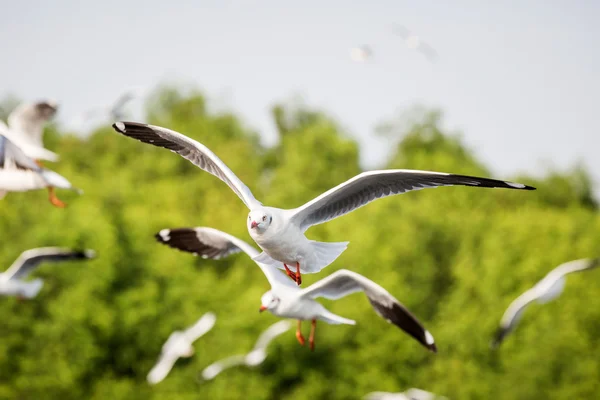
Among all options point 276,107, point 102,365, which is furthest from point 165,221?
point 276,107

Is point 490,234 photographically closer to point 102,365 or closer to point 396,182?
point 102,365

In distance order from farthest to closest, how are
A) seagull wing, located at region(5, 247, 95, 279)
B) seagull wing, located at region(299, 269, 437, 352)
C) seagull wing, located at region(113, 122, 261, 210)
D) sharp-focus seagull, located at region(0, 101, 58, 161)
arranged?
seagull wing, located at region(5, 247, 95, 279), sharp-focus seagull, located at region(0, 101, 58, 161), seagull wing, located at region(299, 269, 437, 352), seagull wing, located at region(113, 122, 261, 210)

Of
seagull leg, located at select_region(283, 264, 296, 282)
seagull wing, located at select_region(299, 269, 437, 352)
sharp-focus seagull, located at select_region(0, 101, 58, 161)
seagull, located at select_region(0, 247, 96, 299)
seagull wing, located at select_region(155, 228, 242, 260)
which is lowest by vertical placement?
seagull, located at select_region(0, 247, 96, 299)

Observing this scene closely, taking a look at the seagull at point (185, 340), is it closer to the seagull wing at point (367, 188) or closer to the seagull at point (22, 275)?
the seagull at point (22, 275)

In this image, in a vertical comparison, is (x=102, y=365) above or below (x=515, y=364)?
below

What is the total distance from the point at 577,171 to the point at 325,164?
1313 centimetres

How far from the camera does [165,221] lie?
36000 mm

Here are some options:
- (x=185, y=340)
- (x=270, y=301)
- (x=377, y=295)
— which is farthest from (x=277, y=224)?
(x=185, y=340)

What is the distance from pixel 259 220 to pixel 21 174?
3.78 metres

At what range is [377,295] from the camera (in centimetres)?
983

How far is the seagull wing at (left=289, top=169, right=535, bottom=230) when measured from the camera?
751 centimetres

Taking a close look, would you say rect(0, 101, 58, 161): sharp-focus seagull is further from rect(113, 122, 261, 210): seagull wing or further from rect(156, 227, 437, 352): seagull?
rect(113, 122, 261, 210): seagull wing

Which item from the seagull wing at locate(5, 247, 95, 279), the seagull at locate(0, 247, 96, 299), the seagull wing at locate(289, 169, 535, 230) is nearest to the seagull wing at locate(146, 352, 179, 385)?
the seagull at locate(0, 247, 96, 299)

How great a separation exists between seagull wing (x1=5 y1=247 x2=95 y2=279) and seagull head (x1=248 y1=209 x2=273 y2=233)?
6165 millimetres
